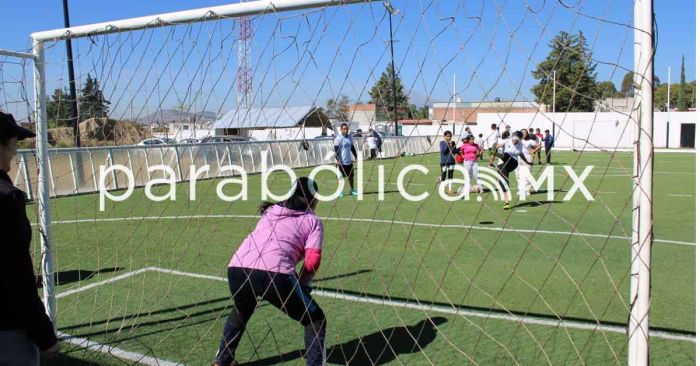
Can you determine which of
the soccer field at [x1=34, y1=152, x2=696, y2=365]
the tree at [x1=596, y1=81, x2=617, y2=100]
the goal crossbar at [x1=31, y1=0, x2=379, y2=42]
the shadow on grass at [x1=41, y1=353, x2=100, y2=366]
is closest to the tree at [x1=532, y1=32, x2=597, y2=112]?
the tree at [x1=596, y1=81, x2=617, y2=100]

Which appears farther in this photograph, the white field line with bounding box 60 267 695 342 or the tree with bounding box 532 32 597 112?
the white field line with bounding box 60 267 695 342

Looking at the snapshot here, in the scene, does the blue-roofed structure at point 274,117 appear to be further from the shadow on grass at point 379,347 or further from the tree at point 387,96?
the shadow on grass at point 379,347

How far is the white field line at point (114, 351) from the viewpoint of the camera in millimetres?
4699

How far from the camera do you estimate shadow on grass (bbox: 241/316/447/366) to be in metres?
4.73

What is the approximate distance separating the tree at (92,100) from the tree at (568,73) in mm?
3926

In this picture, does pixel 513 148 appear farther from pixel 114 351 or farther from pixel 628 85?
pixel 628 85

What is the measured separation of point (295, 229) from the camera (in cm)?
426

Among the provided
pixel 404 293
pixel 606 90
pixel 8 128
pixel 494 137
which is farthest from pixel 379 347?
pixel 494 137

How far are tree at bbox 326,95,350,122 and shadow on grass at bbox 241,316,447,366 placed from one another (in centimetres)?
187

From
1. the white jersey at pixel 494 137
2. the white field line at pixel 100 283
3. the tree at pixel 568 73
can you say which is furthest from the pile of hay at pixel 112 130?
the tree at pixel 568 73

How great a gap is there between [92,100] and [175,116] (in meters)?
1.02

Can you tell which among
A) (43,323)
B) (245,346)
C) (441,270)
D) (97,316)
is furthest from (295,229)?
(441,270)

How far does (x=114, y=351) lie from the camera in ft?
16.2

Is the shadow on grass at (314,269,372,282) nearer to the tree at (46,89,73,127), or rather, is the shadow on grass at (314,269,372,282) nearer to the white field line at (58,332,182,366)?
the white field line at (58,332,182,366)
